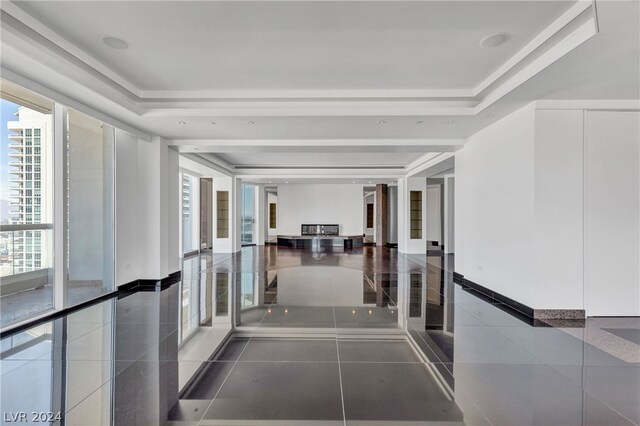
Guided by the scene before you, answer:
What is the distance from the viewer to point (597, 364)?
10.4 ft

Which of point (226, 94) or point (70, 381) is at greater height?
point (226, 94)

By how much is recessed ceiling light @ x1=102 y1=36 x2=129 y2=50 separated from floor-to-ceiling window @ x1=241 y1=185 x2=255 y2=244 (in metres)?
12.4

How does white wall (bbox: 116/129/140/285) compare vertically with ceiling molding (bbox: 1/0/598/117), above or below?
below

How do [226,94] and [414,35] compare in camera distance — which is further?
[226,94]

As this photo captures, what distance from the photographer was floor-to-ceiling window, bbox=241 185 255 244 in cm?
1603

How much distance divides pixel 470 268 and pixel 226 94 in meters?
6.22

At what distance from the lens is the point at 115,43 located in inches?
143

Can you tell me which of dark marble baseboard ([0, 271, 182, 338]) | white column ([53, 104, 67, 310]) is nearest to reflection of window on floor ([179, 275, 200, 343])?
dark marble baseboard ([0, 271, 182, 338])

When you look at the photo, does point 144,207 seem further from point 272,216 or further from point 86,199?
A: point 272,216

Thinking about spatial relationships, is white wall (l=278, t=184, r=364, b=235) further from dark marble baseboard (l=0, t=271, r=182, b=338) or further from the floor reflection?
dark marble baseboard (l=0, t=271, r=182, b=338)

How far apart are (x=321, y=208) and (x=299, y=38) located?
13334 millimetres

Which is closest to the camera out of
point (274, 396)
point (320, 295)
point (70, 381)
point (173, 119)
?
point (274, 396)

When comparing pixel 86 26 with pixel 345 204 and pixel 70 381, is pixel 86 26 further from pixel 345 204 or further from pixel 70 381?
pixel 345 204

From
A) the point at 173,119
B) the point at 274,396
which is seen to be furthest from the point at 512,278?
the point at 173,119
